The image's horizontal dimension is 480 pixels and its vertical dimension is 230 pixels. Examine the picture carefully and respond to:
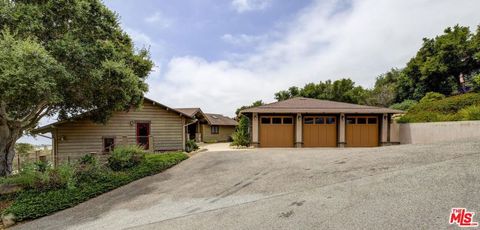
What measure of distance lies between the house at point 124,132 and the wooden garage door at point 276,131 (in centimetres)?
493

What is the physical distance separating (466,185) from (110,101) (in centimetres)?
1107

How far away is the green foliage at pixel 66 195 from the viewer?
6.64 meters

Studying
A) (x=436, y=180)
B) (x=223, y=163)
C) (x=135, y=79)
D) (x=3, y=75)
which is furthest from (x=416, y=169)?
(x=3, y=75)

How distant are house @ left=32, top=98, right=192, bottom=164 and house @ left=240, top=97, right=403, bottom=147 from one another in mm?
4481

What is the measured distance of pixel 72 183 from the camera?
25.5ft

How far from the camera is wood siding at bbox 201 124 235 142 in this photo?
2683 centimetres

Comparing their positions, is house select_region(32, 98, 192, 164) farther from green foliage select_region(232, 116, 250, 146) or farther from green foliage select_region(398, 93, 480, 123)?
green foliage select_region(398, 93, 480, 123)

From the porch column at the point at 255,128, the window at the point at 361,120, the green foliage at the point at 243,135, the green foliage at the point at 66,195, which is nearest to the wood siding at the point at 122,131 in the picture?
the green foliage at the point at 243,135

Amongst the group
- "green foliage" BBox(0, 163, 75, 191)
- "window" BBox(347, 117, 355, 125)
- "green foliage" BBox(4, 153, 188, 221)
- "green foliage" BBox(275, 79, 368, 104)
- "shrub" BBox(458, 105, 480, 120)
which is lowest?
"green foliage" BBox(4, 153, 188, 221)

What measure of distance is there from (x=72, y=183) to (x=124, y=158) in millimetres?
2014

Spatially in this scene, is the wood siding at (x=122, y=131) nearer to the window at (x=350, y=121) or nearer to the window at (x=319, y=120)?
the window at (x=319, y=120)

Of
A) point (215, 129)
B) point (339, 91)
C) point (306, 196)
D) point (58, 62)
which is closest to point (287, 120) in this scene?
point (306, 196)

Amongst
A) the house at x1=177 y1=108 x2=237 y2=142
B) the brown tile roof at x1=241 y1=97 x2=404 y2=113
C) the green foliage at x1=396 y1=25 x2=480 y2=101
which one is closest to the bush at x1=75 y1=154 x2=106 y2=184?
the brown tile roof at x1=241 y1=97 x2=404 y2=113

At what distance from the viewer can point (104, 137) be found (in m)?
14.1
